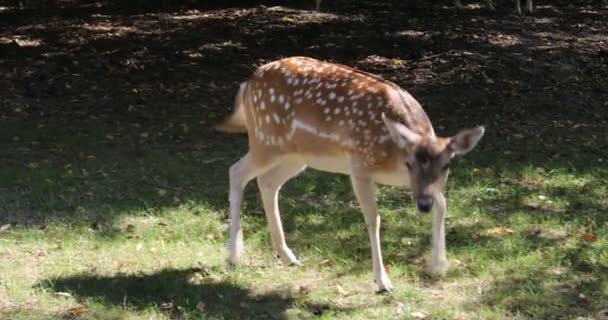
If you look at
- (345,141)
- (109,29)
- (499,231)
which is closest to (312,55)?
(109,29)

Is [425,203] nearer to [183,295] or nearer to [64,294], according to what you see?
[183,295]

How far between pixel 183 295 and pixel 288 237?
1.32 meters

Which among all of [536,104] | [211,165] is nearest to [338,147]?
[211,165]

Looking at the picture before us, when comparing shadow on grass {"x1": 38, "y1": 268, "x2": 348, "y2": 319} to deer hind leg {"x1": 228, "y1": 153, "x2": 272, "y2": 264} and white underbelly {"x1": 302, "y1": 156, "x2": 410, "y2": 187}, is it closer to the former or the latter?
deer hind leg {"x1": 228, "y1": 153, "x2": 272, "y2": 264}

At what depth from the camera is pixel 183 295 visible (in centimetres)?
555

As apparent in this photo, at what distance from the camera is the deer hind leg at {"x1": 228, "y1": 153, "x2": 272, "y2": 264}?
6.09 meters

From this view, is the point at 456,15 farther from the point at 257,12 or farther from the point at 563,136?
the point at 563,136

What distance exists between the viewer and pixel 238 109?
6559mm

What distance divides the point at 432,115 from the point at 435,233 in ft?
15.5

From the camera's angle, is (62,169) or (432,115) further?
(432,115)

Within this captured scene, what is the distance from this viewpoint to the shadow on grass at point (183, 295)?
5.35 m

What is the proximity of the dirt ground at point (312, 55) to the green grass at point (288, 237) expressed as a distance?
137 cm

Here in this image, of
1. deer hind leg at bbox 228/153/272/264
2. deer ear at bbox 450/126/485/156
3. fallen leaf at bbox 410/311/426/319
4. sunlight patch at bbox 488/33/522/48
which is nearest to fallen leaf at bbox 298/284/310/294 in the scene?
deer hind leg at bbox 228/153/272/264

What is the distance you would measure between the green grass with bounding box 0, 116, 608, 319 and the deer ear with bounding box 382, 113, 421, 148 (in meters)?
0.96
